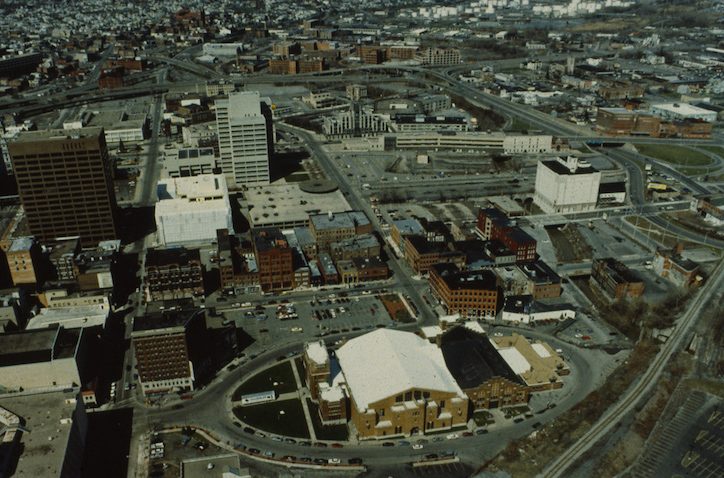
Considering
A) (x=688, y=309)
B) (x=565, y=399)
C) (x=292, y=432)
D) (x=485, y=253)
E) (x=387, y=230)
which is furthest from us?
(x=387, y=230)

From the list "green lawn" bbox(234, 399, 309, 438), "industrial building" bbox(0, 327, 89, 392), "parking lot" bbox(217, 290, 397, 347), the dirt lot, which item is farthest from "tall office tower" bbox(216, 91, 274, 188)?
"green lawn" bbox(234, 399, 309, 438)

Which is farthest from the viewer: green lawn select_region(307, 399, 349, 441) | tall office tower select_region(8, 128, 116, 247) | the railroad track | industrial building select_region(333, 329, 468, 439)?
tall office tower select_region(8, 128, 116, 247)

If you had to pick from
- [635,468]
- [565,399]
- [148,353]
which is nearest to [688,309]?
[565,399]

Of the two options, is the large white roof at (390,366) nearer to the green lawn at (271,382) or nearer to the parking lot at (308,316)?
the green lawn at (271,382)

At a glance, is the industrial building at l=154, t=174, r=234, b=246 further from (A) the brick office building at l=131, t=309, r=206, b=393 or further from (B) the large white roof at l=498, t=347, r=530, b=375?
A: (B) the large white roof at l=498, t=347, r=530, b=375

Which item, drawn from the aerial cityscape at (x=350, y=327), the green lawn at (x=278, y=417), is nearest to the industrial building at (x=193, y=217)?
the aerial cityscape at (x=350, y=327)

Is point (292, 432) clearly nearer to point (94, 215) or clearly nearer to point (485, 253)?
point (485, 253)
